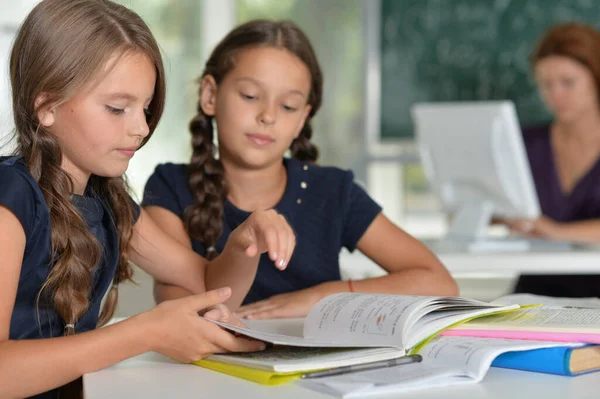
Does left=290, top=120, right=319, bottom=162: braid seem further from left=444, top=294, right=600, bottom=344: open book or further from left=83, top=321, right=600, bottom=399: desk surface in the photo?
left=83, top=321, right=600, bottom=399: desk surface

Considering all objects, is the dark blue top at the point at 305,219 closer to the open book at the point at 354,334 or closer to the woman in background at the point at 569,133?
the open book at the point at 354,334

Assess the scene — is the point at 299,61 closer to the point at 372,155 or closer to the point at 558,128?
the point at 558,128

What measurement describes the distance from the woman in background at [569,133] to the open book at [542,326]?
198 centimetres

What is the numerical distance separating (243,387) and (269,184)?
91cm

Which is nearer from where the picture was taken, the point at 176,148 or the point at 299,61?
the point at 299,61

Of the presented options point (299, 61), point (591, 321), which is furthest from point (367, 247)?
point (591, 321)

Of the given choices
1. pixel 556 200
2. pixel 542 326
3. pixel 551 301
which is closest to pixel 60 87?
pixel 542 326

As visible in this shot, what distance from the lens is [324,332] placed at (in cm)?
115

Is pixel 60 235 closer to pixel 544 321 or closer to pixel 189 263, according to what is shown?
pixel 189 263

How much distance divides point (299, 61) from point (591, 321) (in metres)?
0.90

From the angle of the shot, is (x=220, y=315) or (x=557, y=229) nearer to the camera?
(x=220, y=315)

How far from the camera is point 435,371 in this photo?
3.27 ft

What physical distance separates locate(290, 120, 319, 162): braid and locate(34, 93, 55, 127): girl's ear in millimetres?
819

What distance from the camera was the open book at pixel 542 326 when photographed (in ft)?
3.57
